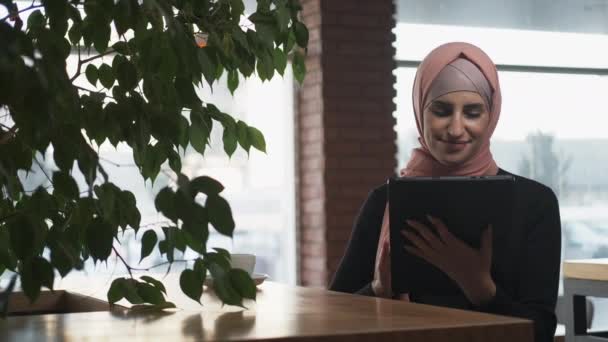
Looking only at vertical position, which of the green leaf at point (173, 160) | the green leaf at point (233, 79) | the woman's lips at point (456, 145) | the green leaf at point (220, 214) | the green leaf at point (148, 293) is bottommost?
the green leaf at point (148, 293)

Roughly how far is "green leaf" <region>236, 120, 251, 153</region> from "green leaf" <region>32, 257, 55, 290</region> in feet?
1.55

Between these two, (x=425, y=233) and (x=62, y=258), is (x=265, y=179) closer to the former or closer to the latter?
(x=425, y=233)

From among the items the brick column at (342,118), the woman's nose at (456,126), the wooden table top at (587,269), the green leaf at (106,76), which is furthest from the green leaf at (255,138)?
the brick column at (342,118)

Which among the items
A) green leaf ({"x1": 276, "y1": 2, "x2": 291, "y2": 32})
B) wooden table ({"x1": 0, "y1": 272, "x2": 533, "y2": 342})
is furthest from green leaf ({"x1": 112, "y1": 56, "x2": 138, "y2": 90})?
wooden table ({"x1": 0, "y1": 272, "x2": 533, "y2": 342})

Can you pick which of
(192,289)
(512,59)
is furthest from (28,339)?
(512,59)

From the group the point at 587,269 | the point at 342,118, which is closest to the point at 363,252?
the point at 587,269

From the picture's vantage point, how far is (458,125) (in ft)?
7.48

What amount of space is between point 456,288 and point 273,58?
0.78 meters

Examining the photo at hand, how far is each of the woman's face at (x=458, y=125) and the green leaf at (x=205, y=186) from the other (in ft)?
4.60

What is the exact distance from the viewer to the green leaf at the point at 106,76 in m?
1.54

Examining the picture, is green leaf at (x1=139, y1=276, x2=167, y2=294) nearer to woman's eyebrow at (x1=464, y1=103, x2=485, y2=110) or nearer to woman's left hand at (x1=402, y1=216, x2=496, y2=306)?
woman's left hand at (x1=402, y1=216, x2=496, y2=306)

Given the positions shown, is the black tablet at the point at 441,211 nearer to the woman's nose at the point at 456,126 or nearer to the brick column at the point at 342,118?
the woman's nose at the point at 456,126

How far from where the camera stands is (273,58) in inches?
59.9

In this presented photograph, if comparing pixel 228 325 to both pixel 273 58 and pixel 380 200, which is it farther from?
pixel 380 200
